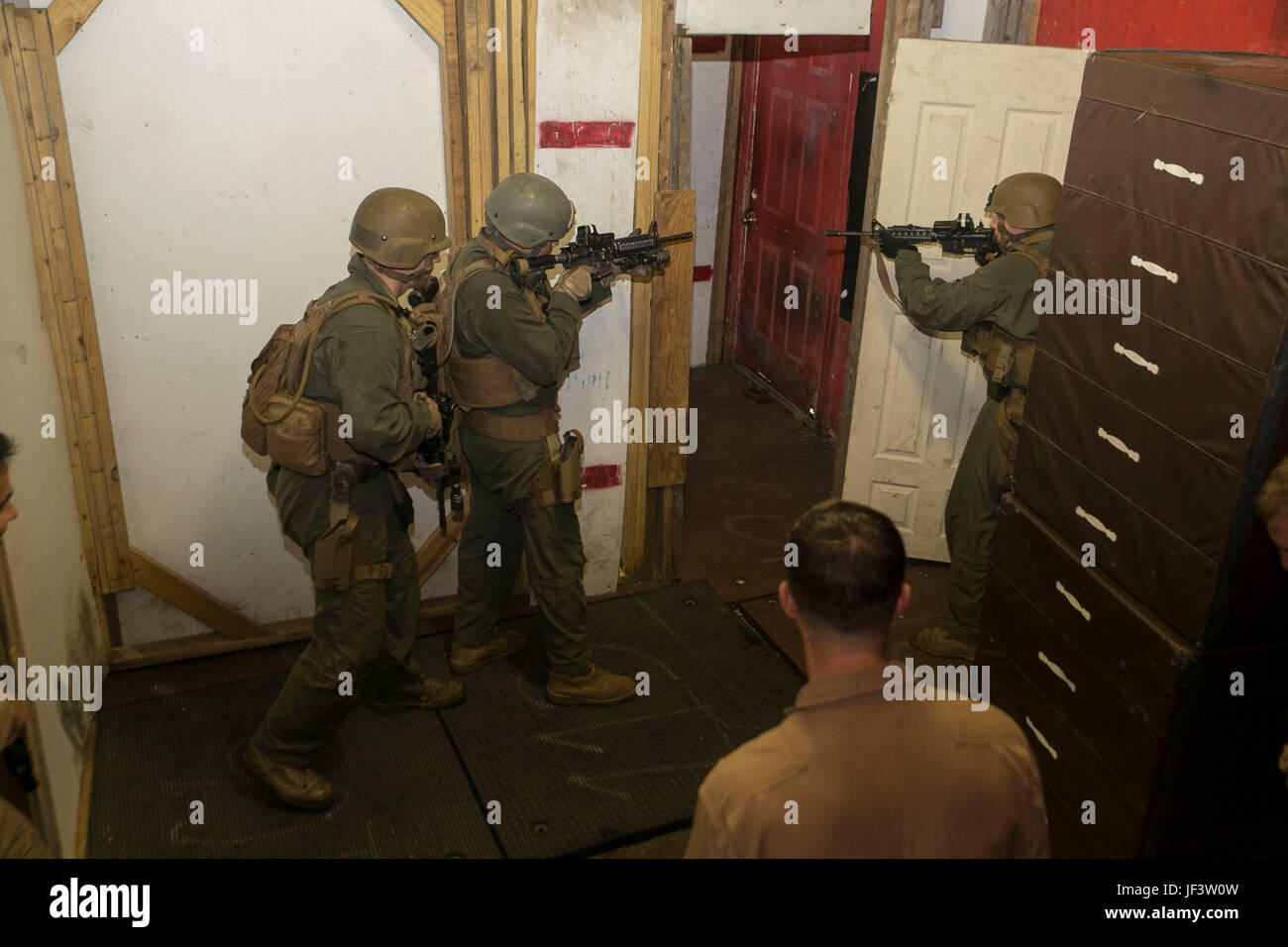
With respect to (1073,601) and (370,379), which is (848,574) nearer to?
(1073,601)

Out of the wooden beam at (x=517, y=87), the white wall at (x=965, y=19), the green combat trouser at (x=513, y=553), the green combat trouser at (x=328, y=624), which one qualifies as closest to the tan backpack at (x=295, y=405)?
the green combat trouser at (x=328, y=624)

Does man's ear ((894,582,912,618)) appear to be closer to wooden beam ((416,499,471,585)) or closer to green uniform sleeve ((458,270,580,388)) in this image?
green uniform sleeve ((458,270,580,388))

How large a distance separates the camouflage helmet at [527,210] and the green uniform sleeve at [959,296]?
1618mm

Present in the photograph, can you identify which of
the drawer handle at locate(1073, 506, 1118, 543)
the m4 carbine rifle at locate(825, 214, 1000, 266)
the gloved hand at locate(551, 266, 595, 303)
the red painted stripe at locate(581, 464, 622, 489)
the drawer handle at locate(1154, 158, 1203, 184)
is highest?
the drawer handle at locate(1154, 158, 1203, 184)

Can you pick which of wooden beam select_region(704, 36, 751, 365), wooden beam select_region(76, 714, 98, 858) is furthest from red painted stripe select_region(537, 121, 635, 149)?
wooden beam select_region(704, 36, 751, 365)

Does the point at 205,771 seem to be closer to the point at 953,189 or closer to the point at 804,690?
the point at 804,690

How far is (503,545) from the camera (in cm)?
461

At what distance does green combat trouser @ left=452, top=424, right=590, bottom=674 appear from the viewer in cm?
430

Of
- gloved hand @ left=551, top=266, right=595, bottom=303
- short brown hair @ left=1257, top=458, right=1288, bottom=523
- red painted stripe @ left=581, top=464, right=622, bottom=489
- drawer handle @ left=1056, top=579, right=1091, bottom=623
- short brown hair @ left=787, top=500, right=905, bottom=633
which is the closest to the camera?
short brown hair @ left=787, top=500, right=905, bottom=633

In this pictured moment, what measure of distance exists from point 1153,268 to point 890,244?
6.87ft

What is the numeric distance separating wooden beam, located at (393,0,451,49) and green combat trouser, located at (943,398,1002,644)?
2.73m

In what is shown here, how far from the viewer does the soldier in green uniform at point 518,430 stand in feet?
13.3
